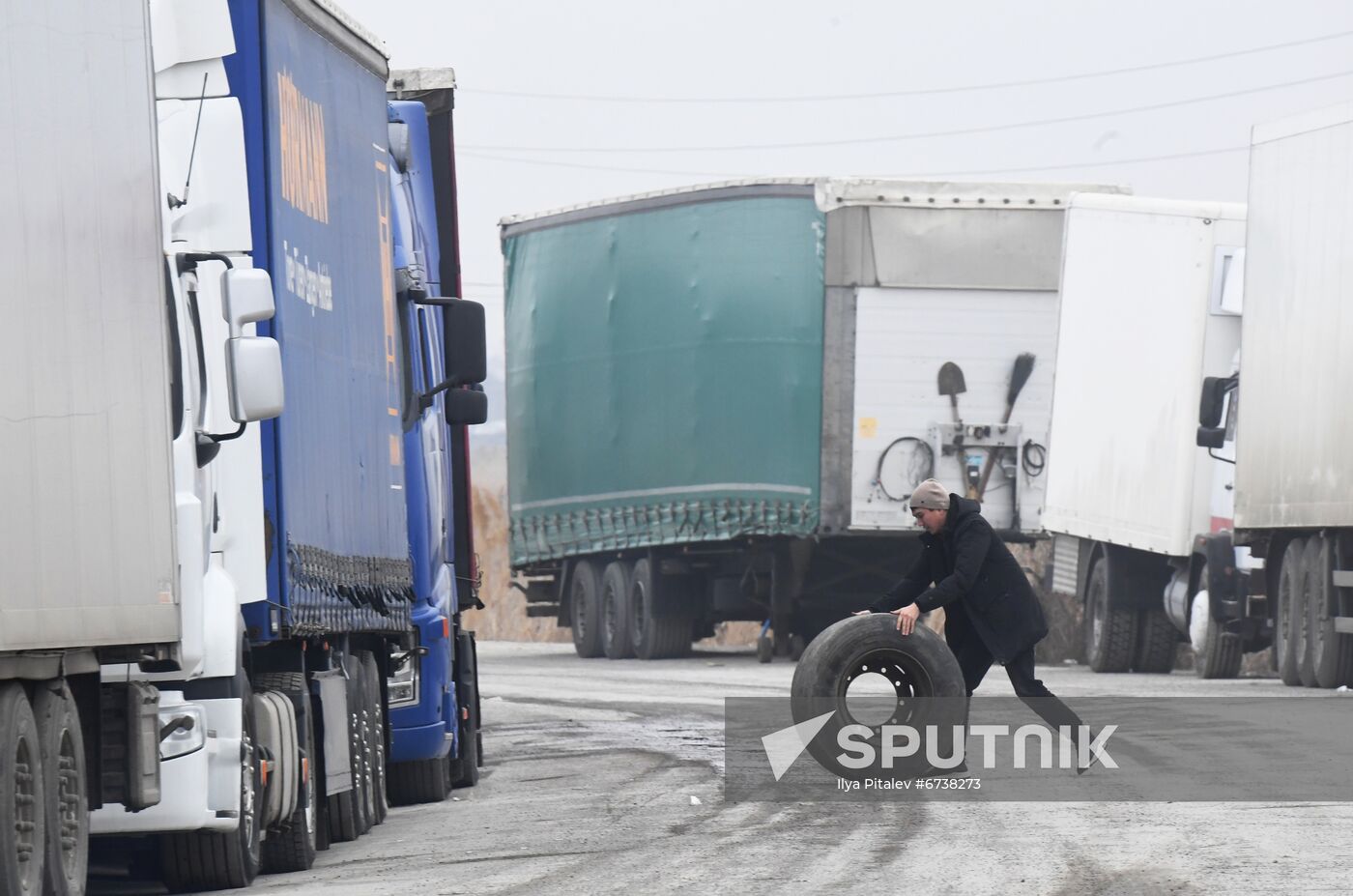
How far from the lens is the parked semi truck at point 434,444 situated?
46.1 feet

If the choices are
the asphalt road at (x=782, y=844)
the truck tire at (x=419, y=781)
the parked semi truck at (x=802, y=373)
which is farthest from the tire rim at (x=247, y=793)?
the parked semi truck at (x=802, y=373)

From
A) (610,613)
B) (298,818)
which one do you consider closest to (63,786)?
(298,818)

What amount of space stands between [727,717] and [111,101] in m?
11.2

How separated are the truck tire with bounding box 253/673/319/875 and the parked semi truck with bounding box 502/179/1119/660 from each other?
16541mm

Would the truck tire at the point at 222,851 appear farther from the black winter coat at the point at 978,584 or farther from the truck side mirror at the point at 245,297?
the black winter coat at the point at 978,584

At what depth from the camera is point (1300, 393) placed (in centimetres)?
2184

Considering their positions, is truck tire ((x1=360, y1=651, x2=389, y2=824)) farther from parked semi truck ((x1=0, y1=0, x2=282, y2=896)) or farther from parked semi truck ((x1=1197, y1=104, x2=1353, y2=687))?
parked semi truck ((x1=1197, y1=104, x2=1353, y2=687))

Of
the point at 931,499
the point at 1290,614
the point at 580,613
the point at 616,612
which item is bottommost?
the point at 580,613

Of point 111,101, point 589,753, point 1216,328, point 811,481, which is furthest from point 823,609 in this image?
point 111,101

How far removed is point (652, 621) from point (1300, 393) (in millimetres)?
10277

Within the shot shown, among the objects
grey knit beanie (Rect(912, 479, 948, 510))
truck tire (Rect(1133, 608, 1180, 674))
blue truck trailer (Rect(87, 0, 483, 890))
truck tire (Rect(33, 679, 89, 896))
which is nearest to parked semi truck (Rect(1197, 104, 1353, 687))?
truck tire (Rect(1133, 608, 1180, 674))

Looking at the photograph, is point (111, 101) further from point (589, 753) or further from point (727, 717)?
point (727, 717)

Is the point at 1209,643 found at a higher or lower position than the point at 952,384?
lower

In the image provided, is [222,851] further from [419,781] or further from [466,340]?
[466,340]
